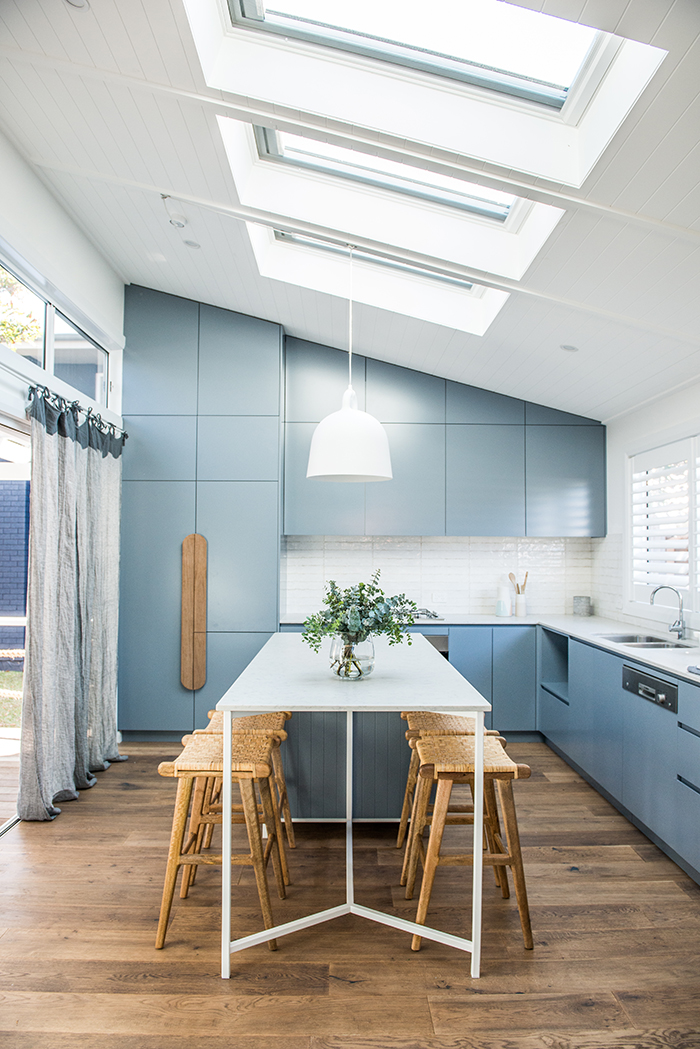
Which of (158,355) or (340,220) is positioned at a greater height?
(340,220)

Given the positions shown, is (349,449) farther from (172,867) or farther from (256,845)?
(172,867)

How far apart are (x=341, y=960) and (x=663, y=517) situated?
10.4 ft

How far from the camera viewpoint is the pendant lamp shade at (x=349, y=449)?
2650mm

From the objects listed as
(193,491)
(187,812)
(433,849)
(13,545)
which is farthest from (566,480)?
(13,545)

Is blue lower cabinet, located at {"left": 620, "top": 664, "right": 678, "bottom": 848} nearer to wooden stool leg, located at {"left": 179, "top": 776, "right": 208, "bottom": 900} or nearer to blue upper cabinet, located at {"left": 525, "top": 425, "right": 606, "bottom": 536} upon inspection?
blue upper cabinet, located at {"left": 525, "top": 425, "right": 606, "bottom": 536}

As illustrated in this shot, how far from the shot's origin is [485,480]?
4891 millimetres

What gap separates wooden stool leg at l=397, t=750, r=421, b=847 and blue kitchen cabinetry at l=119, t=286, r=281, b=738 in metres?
1.86

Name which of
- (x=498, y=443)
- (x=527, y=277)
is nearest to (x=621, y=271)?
(x=527, y=277)

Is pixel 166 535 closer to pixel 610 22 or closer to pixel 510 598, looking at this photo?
pixel 510 598

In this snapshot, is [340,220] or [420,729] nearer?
[420,729]

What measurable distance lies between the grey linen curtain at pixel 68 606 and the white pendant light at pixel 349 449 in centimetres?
161

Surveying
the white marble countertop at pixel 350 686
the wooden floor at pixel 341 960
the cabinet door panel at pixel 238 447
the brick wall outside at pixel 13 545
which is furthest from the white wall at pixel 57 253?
the wooden floor at pixel 341 960

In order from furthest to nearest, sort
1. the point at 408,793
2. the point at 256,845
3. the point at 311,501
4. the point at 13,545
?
the point at 311,501
the point at 13,545
the point at 408,793
the point at 256,845

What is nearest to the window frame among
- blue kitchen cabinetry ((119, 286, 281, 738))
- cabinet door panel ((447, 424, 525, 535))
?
blue kitchen cabinetry ((119, 286, 281, 738))
